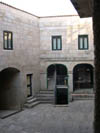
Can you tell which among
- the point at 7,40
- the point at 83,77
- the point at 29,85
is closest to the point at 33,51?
the point at 29,85

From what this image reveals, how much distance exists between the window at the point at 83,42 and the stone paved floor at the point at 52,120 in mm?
4274

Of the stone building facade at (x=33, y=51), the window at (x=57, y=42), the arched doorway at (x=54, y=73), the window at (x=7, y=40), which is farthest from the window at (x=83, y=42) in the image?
the window at (x=7, y=40)

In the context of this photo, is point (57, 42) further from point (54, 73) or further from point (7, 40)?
point (7, 40)

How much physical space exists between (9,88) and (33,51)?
126 inches

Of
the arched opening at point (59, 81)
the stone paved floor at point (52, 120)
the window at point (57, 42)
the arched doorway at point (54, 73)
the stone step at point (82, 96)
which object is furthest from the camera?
the arched doorway at point (54, 73)

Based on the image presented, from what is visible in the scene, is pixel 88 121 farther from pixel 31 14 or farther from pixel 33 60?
pixel 31 14

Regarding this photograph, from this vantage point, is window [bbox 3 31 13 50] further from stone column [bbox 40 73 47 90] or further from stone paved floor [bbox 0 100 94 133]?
stone column [bbox 40 73 47 90]

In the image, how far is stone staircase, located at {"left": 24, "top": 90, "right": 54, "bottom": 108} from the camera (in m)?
13.7

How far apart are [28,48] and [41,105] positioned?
3835 mm

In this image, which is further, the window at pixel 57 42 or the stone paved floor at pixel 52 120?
the window at pixel 57 42

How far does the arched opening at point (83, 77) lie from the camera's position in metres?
17.2

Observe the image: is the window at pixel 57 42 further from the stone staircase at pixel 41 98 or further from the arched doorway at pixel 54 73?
the stone staircase at pixel 41 98

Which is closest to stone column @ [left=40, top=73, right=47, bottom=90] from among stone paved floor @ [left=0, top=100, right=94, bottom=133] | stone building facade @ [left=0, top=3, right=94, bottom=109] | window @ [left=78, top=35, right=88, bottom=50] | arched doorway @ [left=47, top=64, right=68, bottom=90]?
stone building facade @ [left=0, top=3, right=94, bottom=109]

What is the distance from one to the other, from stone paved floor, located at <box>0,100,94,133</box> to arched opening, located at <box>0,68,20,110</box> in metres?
1.14
